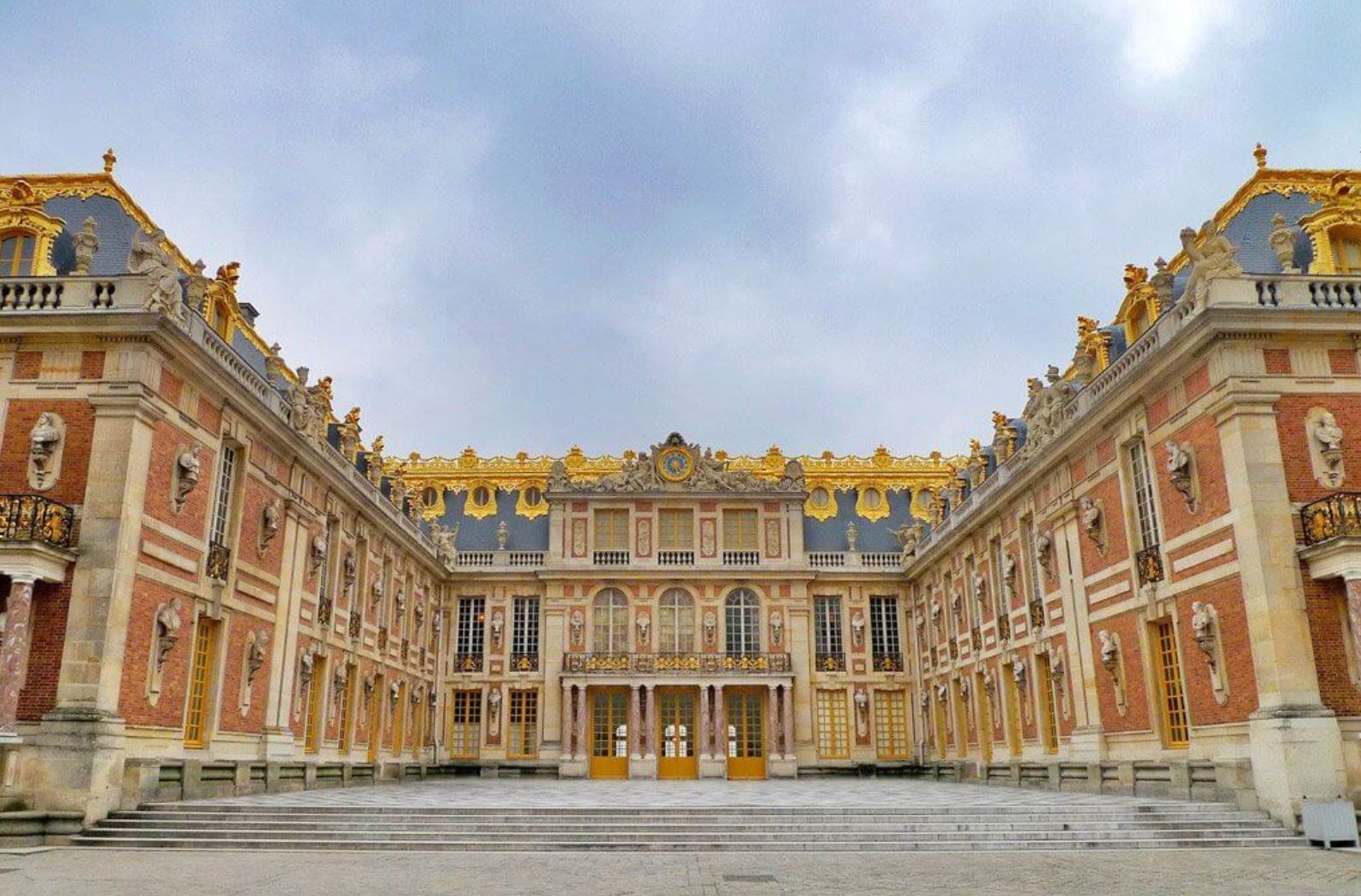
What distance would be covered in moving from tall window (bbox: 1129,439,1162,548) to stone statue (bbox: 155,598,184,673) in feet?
58.3

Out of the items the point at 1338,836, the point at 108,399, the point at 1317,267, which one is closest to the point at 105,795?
the point at 108,399

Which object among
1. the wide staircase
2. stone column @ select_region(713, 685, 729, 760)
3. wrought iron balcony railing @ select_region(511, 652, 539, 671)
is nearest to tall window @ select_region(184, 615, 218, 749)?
the wide staircase

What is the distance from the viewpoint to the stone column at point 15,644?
577 inches

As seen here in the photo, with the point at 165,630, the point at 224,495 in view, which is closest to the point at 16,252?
the point at 224,495

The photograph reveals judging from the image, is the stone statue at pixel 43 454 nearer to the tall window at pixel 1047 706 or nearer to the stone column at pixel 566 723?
the tall window at pixel 1047 706

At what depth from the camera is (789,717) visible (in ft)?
122

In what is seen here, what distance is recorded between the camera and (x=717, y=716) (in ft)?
121

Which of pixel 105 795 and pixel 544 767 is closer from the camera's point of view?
pixel 105 795

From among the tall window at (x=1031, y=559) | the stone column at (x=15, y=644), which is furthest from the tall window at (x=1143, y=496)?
the stone column at (x=15, y=644)

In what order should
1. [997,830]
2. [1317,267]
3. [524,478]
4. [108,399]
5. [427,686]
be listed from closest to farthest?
1. [997,830]
2. [108,399]
3. [1317,267]
4. [427,686]
5. [524,478]

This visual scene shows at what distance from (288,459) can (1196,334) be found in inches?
729

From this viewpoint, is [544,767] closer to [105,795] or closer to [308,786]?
[308,786]

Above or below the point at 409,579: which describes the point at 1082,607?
below

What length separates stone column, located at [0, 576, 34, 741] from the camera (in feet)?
48.1
